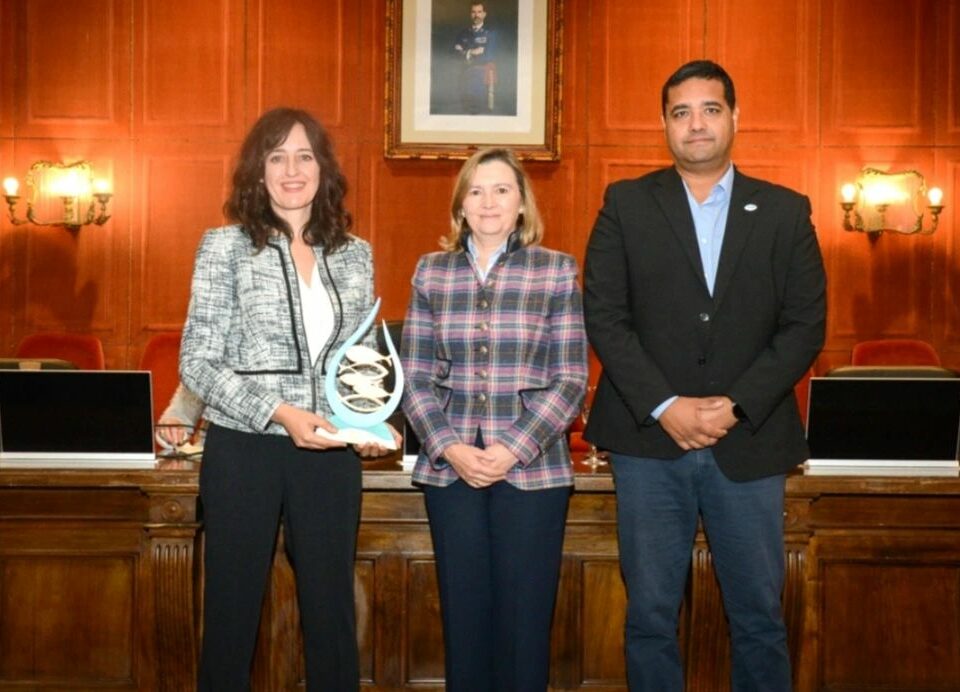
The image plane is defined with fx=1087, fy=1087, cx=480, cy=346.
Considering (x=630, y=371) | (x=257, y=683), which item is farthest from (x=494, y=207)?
(x=257, y=683)

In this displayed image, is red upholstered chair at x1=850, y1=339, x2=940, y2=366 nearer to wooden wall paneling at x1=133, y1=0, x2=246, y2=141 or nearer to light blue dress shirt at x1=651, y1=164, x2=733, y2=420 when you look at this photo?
wooden wall paneling at x1=133, y1=0, x2=246, y2=141

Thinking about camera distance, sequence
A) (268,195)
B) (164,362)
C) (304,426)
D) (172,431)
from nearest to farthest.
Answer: (304,426), (268,195), (172,431), (164,362)

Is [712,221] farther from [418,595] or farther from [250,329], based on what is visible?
[418,595]

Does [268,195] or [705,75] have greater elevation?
[705,75]

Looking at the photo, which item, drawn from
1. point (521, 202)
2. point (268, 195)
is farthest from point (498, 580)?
point (268, 195)

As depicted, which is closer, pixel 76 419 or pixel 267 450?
pixel 267 450

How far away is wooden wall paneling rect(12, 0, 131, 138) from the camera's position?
6527 millimetres

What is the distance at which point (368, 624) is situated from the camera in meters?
2.80

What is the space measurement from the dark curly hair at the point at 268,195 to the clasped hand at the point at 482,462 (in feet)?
1.68

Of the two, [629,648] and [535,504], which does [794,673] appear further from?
[535,504]

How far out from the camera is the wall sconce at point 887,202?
651 centimetres

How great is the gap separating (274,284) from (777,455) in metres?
1.11

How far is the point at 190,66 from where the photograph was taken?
6535 mm

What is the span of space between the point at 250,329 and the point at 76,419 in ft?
2.64
